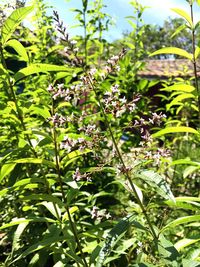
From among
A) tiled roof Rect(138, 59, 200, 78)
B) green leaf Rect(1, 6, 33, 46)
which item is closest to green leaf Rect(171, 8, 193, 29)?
tiled roof Rect(138, 59, 200, 78)

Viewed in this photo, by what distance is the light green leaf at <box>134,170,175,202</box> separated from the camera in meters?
1.86

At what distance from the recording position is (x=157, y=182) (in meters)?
1.92

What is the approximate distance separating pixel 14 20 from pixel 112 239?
4.37 ft

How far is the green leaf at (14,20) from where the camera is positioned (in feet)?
7.45

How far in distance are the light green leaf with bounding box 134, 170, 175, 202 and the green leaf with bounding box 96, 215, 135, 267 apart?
0.26 metres

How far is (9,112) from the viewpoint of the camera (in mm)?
2846

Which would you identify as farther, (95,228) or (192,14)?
(95,228)

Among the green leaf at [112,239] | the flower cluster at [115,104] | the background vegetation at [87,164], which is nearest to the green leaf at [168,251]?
the background vegetation at [87,164]

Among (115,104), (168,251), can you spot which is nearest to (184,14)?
(115,104)

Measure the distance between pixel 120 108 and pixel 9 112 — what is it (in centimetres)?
109

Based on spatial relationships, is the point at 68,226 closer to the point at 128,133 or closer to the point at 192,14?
the point at 192,14

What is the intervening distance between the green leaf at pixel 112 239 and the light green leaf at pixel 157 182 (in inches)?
10.1

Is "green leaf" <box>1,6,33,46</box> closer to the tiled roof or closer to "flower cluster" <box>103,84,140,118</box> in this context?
"flower cluster" <box>103,84,140,118</box>

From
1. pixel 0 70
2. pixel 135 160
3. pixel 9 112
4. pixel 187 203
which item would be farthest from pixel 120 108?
pixel 9 112
